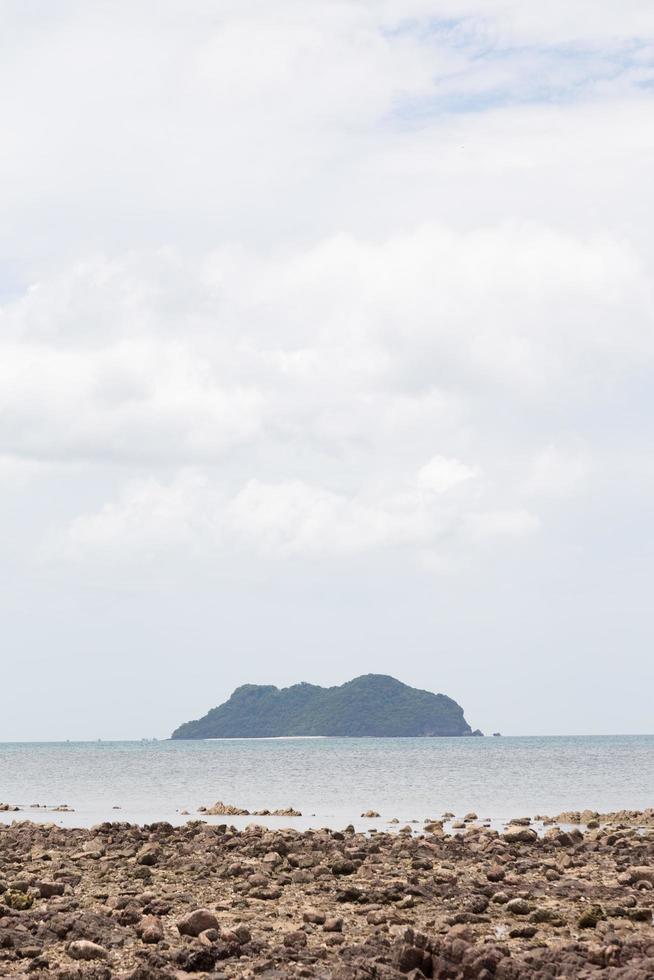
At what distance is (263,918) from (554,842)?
1265 centimetres

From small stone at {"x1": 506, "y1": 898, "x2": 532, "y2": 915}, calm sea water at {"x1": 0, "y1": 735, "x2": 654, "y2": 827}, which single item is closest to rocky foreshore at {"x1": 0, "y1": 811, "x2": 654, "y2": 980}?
small stone at {"x1": 506, "y1": 898, "x2": 532, "y2": 915}

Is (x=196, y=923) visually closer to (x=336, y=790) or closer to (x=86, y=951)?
(x=86, y=951)

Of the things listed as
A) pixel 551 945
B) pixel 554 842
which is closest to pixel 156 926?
pixel 551 945

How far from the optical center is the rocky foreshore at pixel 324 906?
15.0 m

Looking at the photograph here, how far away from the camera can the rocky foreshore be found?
49.1 feet

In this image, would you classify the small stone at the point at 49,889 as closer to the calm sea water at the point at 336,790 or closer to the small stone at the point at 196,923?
the small stone at the point at 196,923

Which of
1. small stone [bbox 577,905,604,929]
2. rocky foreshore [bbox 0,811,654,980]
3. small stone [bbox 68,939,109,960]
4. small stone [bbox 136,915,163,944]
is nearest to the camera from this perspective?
rocky foreshore [bbox 0,811,654,980]

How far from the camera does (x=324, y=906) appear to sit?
19875mm

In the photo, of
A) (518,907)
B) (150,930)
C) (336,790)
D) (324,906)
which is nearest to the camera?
(150,930)

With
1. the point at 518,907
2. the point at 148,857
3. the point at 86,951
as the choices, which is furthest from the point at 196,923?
the point at 148,857

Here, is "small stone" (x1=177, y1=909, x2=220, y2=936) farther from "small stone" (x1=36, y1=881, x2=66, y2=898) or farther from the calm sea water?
the calm sea water

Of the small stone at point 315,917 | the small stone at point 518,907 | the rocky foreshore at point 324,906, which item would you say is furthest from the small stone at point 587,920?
the small stone at point 315,917

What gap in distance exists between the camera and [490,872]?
75.4 feet

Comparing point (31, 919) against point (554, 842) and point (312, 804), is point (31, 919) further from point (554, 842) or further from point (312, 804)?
point (312, 804)
